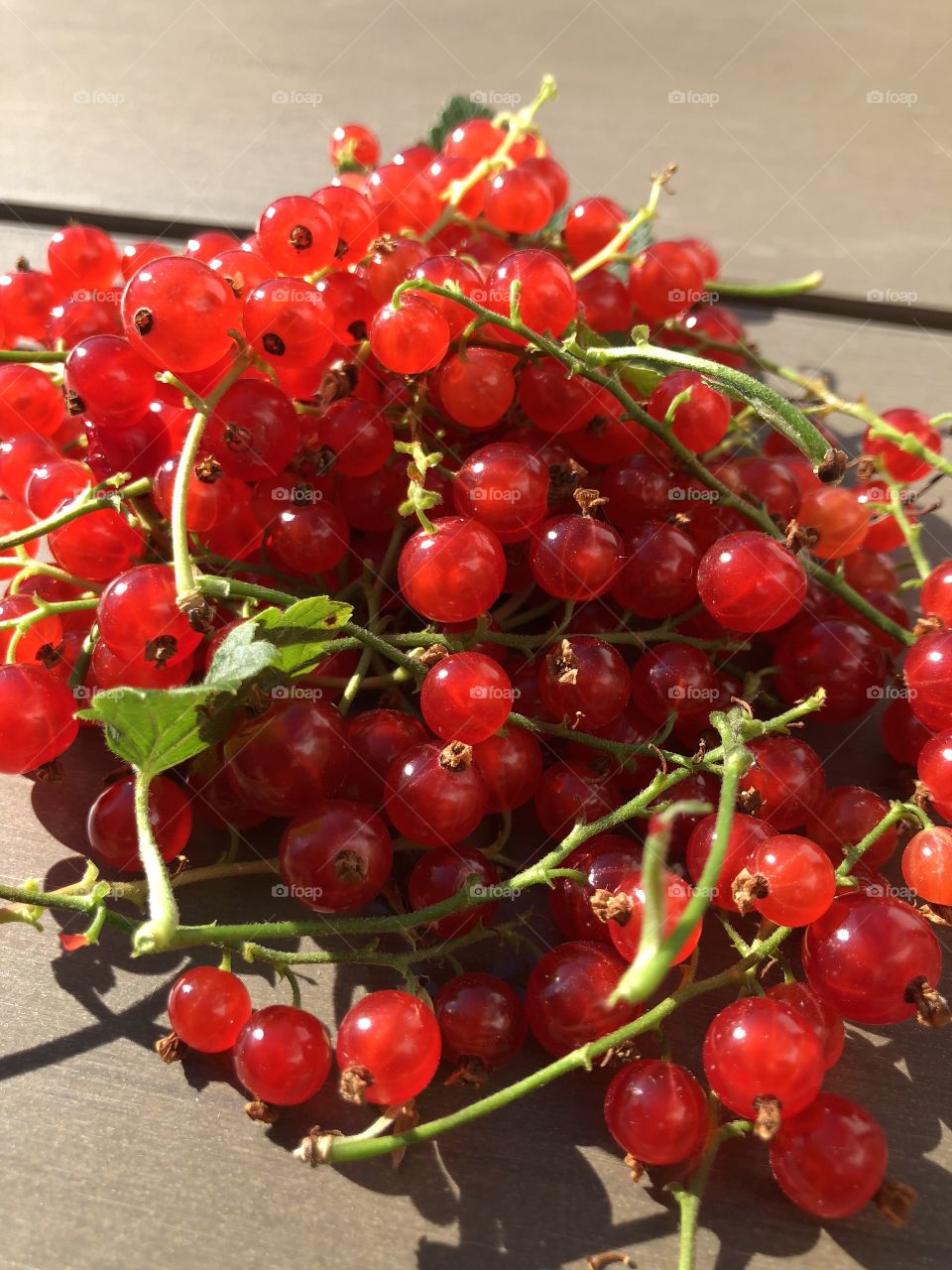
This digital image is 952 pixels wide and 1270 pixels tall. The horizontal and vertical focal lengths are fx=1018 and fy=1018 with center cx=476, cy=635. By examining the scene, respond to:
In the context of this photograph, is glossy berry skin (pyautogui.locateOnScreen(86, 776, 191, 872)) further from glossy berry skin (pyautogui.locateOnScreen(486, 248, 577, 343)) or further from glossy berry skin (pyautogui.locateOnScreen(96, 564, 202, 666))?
glossy berry skin (pyautogui.locateOnScreen(486, 248, 577, 343))

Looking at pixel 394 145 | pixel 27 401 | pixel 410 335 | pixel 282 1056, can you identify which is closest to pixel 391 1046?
pixel 282 1056

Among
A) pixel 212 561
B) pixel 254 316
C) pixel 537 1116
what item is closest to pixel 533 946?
pixel 537 1116

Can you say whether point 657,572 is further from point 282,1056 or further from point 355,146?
point 355,146

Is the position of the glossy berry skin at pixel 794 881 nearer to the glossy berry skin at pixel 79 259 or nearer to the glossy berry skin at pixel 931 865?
the glossy berry skin at pixel 931 865

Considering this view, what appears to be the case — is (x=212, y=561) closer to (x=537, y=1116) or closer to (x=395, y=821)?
(x=395, y=821)

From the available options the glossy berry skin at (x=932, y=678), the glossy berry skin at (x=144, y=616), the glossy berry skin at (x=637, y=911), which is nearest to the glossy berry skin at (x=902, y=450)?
the glossy berry skin at (x=932, y=678)
